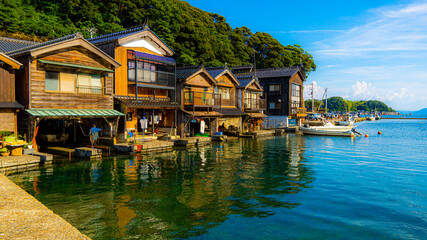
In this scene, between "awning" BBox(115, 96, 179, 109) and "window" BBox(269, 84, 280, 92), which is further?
"window" BBox(269, 84, 280, 92)

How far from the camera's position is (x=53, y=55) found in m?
21.6

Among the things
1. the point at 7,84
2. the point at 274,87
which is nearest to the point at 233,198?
the point at 7,84

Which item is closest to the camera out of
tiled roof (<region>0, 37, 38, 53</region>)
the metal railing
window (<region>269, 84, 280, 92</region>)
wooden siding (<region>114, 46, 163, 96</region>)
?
the metal railing

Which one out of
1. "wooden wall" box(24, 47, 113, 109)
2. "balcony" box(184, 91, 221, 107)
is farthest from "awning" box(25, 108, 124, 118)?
"balcony" box(184, 91, 221, 107)

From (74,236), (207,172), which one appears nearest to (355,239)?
(74,236)

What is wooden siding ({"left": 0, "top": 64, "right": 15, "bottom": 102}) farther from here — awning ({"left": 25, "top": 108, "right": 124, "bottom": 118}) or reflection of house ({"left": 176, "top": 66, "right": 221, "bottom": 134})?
reflection of house ({"left": 176, "top": 66, "right": 221, "bottom": 134})

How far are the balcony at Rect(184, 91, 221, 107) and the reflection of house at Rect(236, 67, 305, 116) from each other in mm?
19692

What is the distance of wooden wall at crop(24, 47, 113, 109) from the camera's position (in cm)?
2057

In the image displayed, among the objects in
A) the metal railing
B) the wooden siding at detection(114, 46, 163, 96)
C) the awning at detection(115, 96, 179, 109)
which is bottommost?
the awning at detection(115, 96, 179, 109)

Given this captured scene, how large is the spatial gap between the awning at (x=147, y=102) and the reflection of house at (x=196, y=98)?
7.34 ft

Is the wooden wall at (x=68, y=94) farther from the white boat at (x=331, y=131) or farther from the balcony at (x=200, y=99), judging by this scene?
the white boat at (x=331, y=131)

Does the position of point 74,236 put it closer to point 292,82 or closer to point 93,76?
point 93,76

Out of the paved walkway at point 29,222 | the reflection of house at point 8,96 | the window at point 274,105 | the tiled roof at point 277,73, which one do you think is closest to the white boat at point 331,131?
the window at point 274,105

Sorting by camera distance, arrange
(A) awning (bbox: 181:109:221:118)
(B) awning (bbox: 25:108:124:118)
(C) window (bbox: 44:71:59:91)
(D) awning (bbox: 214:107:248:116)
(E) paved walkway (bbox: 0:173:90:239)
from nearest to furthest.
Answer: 1. (E) paved walkway (bbox: 0:173:90:239)
2. (B) awning (bbox: 25:108:124:118)
3. (C) window (bbox: 44:71:59:91)
4. (A) awning (bbox: 181:109:221:118)
5. (D) awning (bbox: 214:107:248:116)
